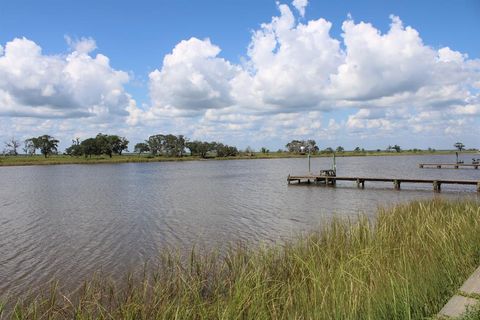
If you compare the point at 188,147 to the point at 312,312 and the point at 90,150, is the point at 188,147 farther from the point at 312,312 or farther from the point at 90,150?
the point at 312,312

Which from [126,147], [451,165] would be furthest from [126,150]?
[451,165]

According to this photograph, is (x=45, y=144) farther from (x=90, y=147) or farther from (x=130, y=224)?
(x=130, y=224)

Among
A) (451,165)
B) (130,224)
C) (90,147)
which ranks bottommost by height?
(130,224)

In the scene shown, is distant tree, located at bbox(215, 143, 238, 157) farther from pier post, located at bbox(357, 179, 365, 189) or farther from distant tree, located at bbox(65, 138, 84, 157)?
pier post, located at bbox(357, 179, 365, 189)

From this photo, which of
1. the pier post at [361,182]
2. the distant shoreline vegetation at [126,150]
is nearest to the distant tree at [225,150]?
the distant shoreline vegetation at [126,150]

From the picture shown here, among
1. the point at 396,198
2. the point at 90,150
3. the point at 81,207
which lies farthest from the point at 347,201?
the point at 90,150

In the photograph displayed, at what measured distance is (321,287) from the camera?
23.4 ft

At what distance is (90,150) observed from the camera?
436ft

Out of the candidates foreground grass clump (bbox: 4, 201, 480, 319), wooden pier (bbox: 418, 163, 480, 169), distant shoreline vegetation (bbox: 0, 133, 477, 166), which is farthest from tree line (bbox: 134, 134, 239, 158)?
foreground grass clump (bbox: 4, 201, 480, 319)

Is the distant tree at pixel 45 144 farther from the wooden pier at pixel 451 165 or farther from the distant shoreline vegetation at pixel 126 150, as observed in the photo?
the wooden pier at pixel 451 165

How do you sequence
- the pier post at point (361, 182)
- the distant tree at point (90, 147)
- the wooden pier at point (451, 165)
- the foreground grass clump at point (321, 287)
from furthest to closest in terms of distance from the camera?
the distant tree at point (90, 147)
the wooden pier at point (451, 165)
the pier post at point (361, 182)
the foreground grass clump at point (321, 287)

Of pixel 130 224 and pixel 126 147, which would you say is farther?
pixel 126 147

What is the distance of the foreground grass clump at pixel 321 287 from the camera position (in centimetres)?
592

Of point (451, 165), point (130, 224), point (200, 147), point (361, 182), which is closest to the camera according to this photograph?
point (130, 224)
